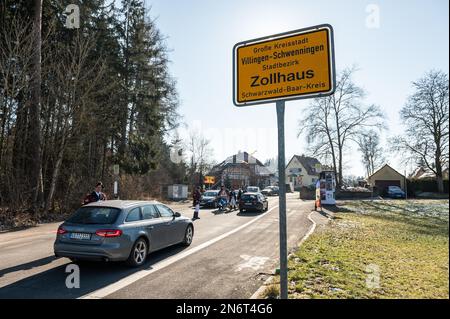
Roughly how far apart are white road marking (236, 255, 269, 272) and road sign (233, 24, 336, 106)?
4.55 metres

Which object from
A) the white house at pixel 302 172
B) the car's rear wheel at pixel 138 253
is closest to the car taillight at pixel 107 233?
the car's rear wheel at pixel 138 253

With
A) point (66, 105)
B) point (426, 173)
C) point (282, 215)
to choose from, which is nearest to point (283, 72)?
point (282, 215)

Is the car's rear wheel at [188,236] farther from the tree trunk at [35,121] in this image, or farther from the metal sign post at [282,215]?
the tree trunk at [35,121]

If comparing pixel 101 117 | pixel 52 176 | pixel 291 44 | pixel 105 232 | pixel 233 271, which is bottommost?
pixel 233 271

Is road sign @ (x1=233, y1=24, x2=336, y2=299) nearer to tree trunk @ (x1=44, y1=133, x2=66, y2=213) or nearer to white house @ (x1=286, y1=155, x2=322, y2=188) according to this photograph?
tree trunk @ (x1=44, y1=133, x2=66, y2=213)

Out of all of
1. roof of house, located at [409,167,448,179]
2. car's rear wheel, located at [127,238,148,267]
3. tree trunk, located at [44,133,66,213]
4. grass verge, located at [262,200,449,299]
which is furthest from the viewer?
tree trunk, located at [44,133,66,213]

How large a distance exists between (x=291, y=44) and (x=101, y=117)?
18.1m

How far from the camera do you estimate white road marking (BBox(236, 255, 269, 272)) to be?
7262 millimetres

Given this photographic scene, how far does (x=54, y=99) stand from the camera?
17266 mm

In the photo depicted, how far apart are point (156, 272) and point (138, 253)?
83 centimetres

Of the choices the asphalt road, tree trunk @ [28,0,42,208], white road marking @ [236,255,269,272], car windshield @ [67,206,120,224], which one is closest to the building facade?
tree trunk @ [28,0,42,208]

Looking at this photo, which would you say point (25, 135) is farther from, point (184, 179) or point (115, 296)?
point (184, 179)

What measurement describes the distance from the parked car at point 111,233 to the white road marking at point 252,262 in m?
2.15
